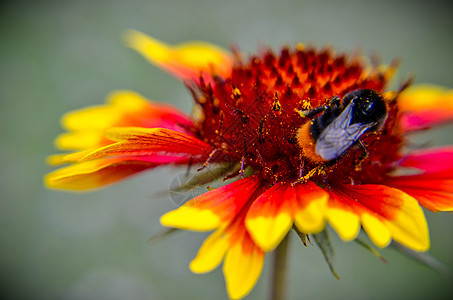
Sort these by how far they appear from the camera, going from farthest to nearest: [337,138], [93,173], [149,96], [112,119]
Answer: [149,96]
[112,119]
[93,173]
[337,138]

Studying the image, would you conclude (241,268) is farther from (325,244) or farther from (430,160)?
(430,160)

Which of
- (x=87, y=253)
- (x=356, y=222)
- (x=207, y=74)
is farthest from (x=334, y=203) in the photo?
(x=87, y=253)

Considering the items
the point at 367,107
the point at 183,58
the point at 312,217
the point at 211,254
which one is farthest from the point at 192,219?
the point at 183,58

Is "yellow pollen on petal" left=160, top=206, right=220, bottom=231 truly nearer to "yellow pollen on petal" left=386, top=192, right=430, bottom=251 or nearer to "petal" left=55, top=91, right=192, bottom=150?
"yellow pollen on petal" left=386, top=192, right=430, bottom=251

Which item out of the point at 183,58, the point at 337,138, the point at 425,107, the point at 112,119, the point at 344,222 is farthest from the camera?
the point at 183,58

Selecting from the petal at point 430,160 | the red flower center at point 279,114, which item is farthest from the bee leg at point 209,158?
the petal at point 430,160

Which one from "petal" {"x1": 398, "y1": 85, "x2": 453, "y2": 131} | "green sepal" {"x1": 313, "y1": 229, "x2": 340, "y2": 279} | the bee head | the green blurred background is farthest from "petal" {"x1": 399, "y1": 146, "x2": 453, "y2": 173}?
the green blurred background
